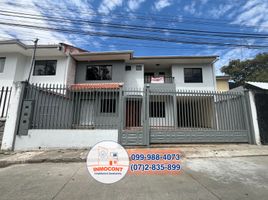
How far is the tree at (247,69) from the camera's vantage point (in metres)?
23.3

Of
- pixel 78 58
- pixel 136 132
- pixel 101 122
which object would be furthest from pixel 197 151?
pixel 78 58

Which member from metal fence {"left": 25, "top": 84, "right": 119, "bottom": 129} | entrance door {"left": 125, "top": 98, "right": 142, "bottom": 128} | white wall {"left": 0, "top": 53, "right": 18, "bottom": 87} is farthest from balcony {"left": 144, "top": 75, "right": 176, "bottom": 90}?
white wall {"left": 0, "top": 53, "right": 18, "bottom": 87}

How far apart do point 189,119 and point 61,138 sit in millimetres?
5952

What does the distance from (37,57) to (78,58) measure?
3.56 m

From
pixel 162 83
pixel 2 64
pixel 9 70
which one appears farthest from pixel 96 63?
pixel 2 64

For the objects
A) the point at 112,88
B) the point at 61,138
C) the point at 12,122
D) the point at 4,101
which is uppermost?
the point at 112,88

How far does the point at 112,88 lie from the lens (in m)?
7.09

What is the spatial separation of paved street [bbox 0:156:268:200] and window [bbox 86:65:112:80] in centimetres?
1088

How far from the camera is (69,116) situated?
266 inches

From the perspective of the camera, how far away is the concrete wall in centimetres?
614

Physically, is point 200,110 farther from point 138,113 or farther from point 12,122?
point 12,122

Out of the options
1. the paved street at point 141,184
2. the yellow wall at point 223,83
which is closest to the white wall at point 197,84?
the yellow wall at point 223,83

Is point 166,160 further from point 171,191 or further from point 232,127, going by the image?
point 232,127

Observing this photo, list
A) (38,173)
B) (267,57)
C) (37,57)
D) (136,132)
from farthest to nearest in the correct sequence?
(267,57), (37,57), (136,132), (38,173)
